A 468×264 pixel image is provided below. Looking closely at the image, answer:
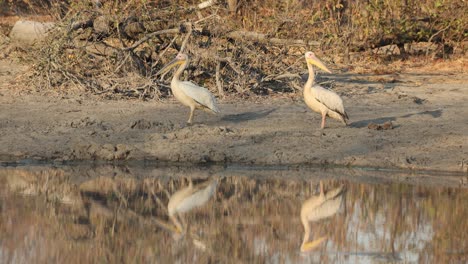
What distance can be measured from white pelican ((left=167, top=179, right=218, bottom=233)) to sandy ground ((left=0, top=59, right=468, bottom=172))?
159 cm

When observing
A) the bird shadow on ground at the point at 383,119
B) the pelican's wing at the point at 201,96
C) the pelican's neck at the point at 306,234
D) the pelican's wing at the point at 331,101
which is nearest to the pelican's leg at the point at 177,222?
the pelican's neck at the point at 306,234

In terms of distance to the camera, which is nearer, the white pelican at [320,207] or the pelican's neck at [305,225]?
the pelican's neck at [305,225]

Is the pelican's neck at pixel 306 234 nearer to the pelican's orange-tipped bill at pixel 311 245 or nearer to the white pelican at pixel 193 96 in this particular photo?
the pelican's orange-tipped bill at pixel 311 245

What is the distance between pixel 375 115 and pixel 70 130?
400cm

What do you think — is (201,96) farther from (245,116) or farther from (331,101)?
(331,101)

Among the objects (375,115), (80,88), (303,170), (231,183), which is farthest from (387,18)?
(231,183)

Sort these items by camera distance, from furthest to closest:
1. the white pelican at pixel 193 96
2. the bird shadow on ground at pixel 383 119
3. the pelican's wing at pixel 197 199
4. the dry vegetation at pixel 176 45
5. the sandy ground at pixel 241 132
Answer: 1. the dry vegetation at pixel 176 45
2. the bird shadow on ground at pixel 383 119
3. the white pelican at pixel 193 96
4. the sandy ground at pixel 241 132
5. the pelican's wing at pixel 197 199

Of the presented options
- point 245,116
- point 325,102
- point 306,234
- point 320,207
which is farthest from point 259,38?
point 306,234

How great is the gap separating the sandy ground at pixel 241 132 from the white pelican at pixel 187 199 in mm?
1585

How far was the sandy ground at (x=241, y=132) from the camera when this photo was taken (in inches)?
430

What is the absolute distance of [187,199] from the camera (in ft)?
28.7

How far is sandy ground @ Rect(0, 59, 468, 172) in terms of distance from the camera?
10.9 metres

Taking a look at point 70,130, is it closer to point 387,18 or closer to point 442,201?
point 442,201

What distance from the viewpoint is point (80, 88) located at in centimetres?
1384
